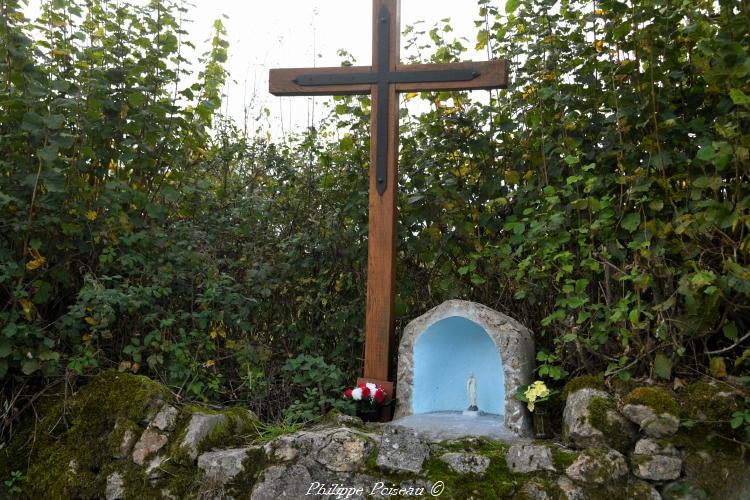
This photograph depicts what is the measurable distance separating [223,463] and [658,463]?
2.09 metres

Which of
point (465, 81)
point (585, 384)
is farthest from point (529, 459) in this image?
point (465, 81)

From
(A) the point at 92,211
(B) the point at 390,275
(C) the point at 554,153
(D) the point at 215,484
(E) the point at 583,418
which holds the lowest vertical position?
(D) the point at 215,484

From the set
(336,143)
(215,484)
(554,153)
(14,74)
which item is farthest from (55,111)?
(554,153)

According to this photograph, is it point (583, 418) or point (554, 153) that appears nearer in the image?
point (583, 418)

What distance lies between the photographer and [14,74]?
13.8 ft

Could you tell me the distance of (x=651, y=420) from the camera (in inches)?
137

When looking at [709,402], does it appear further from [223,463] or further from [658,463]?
[223,463]

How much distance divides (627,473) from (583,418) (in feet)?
1.08

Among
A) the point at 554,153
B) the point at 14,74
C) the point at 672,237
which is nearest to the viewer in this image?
the point at 672,237

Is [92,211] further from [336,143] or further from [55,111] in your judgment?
[336,143]

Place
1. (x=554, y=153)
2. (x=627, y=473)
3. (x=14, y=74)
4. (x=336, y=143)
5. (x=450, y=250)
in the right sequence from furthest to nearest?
(x=336, y=143), (x=450, y=250), (x=554, y=153), (x=14, y=74), (x=627, y=473)

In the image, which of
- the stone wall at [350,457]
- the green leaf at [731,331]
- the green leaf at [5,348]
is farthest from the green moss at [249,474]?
the green leaf at [731,331]

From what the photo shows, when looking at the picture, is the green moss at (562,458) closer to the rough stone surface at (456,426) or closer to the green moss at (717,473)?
the rough stone surface at (456,426)

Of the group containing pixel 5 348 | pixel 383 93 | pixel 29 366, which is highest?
pixel 383 93
